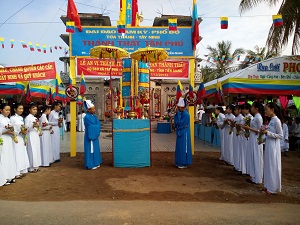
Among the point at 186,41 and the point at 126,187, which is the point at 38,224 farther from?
the point at 186,41

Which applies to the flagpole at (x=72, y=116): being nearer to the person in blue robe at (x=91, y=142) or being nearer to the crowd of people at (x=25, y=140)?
the crowd of people at (x=25, y=140)

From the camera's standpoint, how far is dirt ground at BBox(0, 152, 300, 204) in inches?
186

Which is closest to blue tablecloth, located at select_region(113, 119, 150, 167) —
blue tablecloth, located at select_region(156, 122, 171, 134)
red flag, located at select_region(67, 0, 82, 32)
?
red flag, located at select_region(67, 0, 82, 32)

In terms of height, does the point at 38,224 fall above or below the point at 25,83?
below

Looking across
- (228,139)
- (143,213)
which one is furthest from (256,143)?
(143,213)

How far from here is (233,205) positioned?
14.0 feet

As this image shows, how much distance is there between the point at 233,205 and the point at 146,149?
3.32 metres

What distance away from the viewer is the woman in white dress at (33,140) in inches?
261

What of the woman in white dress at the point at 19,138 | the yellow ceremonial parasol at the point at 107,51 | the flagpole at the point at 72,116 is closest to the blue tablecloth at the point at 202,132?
the flagpole at the point at 72,116

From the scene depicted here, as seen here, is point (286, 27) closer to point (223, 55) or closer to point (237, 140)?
point (237, 140)

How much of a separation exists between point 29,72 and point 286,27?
33.5 feet

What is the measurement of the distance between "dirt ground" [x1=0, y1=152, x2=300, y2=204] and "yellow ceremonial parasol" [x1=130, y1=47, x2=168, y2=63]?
2.97 m

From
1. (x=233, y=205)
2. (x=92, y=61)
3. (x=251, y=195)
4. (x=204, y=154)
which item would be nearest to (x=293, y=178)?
(x=251, y=195)

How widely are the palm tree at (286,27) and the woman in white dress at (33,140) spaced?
8.44 m
